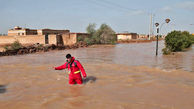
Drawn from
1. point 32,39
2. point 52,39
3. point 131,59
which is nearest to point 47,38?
point 52,39

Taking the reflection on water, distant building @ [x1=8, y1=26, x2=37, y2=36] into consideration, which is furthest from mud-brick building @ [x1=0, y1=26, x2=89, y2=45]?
the reflection on water

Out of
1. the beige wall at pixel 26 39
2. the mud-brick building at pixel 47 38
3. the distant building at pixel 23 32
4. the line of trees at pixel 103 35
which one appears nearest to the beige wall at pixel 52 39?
the mud-brick building at pixel 47 38

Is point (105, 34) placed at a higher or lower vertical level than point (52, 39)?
higher

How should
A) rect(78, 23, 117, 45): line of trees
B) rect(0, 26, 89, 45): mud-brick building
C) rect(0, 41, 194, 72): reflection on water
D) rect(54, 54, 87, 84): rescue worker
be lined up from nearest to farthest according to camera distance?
rect(54, 54, 87, 84): rescue worker < rect(0, 41, 194, 72): reflection on water < rect(0, 26, 89, 45): mud-brick building < rect(78, 23, 117, 45): line of trees

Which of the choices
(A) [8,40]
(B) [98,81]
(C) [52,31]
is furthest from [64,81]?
(C) [52,31]

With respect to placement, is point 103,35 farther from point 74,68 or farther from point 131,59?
point 74,68

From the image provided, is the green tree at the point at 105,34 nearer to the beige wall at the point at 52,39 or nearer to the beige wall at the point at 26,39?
the beige wall at the point at 52,39

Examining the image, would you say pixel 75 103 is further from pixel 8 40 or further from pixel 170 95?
pixel 8 40

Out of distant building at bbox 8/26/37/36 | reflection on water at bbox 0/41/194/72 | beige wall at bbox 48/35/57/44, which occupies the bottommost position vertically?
reflection on water at bbox 0/41/194/72

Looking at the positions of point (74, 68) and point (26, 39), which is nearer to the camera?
point (74, 68)

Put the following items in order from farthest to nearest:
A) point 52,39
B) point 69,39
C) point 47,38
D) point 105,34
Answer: point 105,34, point 69,39, point 47,38, point 52,39

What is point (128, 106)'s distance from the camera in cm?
407

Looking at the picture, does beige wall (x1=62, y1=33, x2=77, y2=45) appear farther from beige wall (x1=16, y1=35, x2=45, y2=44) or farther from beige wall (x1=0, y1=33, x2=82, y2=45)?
beige wall (x1=16, y1=35, x2=45, y2=44)

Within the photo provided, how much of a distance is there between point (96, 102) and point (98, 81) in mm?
2063
